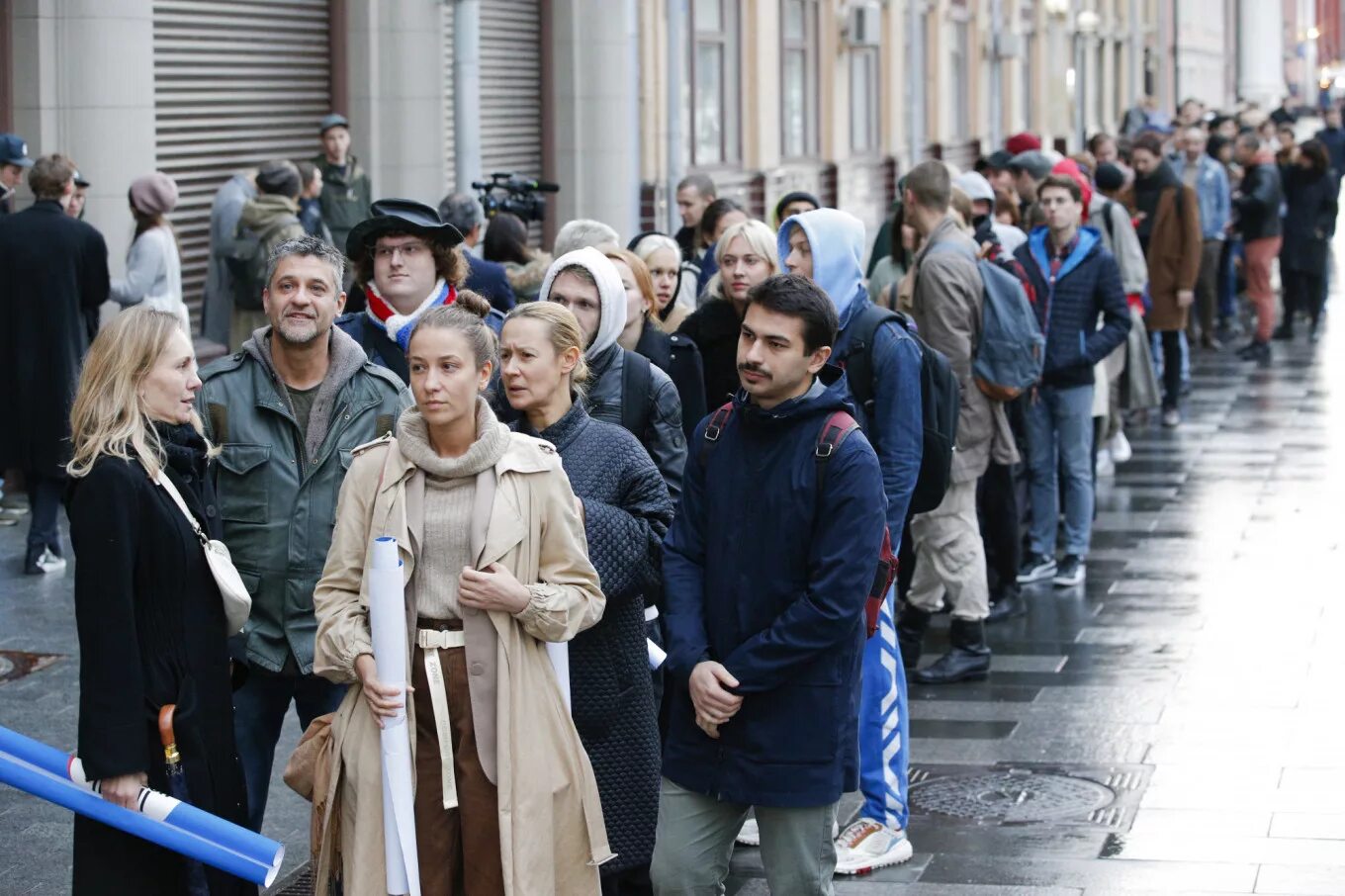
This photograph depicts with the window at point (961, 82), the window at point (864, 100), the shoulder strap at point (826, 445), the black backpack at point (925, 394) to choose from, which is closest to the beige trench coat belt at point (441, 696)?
the shoulder strap at point (826, 445)

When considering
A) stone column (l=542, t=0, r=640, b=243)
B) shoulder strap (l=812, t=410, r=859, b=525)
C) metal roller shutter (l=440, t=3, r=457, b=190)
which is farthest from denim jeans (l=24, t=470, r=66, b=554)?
stone column (l=542, t=0, r=640, b=243)

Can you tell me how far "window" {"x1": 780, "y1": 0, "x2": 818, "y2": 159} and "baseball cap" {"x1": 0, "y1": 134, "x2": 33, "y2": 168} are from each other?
14.4m

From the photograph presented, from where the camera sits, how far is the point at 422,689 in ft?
16.8

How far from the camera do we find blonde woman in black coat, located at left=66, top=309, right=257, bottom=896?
502 cm

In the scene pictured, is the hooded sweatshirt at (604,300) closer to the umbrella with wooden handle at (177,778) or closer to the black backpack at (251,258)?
the umbrella with wooden handle at (177,778)

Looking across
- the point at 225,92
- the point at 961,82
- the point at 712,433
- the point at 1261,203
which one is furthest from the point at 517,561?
the point at 961,82

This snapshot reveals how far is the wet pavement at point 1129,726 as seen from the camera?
6918mm

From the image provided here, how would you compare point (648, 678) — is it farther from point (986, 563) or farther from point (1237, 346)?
point (1237, 346)

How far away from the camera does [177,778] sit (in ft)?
17.0

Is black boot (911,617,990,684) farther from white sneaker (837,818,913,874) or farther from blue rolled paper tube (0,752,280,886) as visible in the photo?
blue rolled paper tube (0,752,280,886)

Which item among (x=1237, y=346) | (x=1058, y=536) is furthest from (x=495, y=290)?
(x=1237, y=346)

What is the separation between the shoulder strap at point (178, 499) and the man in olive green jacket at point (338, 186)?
9.63m

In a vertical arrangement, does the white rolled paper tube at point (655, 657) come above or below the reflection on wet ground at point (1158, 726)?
above

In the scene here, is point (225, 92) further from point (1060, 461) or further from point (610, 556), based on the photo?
point (610, 556)
